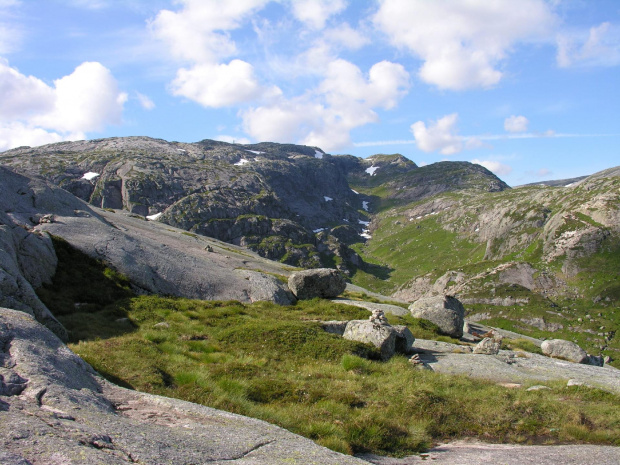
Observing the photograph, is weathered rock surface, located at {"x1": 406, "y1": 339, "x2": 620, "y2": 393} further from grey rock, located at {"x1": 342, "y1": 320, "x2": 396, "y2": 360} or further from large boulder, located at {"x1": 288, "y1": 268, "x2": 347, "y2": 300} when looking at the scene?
large boulder, located at {"x1": 288, "y1": 268, "x2": 347, "y2": 300}

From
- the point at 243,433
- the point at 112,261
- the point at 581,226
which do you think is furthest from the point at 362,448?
the point at 581,226

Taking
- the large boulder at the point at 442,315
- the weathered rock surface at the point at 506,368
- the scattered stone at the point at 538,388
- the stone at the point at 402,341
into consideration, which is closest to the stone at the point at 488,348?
the weathered rock surface at the point at 506,368

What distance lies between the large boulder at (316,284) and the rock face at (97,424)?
30.9 metres

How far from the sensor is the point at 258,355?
21.2m

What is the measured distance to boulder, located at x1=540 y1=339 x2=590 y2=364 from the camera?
3638 cm

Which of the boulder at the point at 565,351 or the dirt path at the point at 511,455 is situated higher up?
the dirt path at the point at 511,455

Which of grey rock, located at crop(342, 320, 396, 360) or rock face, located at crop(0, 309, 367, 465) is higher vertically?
rock face, located at crop(0, 309, 367, 465)

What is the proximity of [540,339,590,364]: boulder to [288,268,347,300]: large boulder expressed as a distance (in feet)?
67.9

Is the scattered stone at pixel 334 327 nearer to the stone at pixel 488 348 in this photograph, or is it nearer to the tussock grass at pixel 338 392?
the tussock grass at pixel 338 392

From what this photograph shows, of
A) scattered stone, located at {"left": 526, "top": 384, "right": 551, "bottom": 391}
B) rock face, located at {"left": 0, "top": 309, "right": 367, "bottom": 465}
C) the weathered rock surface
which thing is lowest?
the weathered rock surface

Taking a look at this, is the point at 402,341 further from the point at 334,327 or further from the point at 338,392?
the point at 338,392

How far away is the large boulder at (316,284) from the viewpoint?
42.9 metres

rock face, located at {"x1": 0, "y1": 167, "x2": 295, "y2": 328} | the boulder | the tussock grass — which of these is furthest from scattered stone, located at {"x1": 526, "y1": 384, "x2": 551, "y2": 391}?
rock face, located at {"x1": 0, "y1": 167, "x2": 295, "y2": 328}

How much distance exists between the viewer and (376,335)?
24344 millimetres
